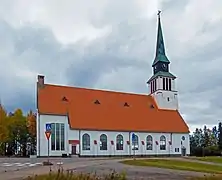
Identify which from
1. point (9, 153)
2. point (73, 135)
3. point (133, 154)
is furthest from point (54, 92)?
point (9, 153)

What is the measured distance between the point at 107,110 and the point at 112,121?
108 inches

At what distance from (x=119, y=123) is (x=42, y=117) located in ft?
47.7

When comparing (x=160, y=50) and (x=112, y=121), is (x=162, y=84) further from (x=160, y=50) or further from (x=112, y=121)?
(x=112, y=121)

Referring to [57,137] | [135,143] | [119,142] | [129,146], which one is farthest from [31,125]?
[135,143]

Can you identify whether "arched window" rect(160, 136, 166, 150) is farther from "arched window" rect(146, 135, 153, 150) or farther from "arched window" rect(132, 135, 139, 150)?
"arched window" rect(132, 135, 139, 150)

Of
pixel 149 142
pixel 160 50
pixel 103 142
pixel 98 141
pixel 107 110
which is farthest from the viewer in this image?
pixel 160 50

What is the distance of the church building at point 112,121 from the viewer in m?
60.5

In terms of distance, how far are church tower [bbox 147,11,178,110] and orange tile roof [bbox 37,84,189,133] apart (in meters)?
1.50

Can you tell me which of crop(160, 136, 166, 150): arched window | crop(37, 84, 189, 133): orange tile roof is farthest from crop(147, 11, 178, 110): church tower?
crop(160, 136, 166, 150): arched window

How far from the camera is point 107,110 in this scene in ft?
223

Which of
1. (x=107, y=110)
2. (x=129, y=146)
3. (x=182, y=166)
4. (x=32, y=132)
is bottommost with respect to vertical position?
(x=129, y=146)

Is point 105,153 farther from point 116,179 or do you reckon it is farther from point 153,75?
point 116,179

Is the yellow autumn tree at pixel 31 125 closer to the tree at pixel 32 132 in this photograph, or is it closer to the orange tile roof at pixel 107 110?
the tree at pixel 32 132

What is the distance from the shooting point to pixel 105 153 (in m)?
63.9
